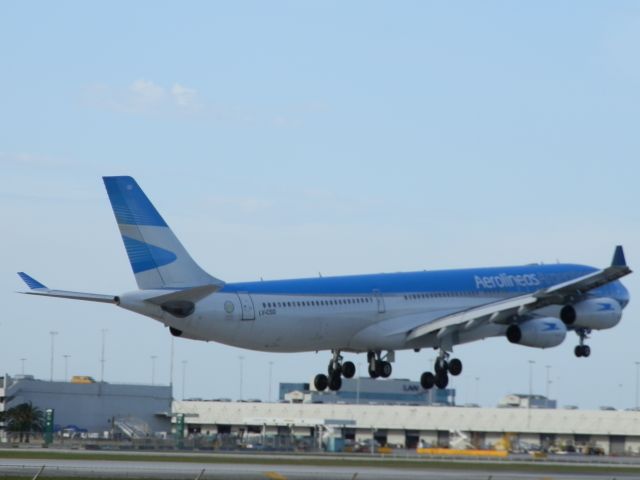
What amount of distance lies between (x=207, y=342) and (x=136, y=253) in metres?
5.82

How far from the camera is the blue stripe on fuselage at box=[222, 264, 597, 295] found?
73.0 meters

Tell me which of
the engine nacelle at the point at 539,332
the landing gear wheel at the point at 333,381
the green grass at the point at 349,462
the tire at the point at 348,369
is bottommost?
the green grass at the point at 349,462

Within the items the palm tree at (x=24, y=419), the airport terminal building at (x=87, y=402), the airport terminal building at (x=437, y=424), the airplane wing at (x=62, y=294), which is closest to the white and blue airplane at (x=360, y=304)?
the airplane wing at (x=62, y=294)

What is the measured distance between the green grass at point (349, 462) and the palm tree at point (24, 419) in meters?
42.6

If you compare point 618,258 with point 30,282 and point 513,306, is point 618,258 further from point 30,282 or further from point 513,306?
point 30,282

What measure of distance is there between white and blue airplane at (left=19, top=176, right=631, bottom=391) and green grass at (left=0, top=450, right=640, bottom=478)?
4.85 m

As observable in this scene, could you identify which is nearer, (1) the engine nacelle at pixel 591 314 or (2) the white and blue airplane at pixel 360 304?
(2) the white and blue airplane at pixel 360 304

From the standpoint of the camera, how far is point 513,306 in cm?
7706

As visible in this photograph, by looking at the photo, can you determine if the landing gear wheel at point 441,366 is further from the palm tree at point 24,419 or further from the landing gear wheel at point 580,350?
the palm tree at point 24,419

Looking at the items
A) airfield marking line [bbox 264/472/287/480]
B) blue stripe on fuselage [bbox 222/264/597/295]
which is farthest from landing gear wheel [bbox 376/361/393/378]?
airfield marking line [bbox 264/472/287/480]

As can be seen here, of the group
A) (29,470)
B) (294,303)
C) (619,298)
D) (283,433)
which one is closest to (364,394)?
(283,433)

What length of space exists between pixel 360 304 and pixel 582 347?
13.5 m

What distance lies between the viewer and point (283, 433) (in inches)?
5522

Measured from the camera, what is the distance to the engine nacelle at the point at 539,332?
7819 centimetres
